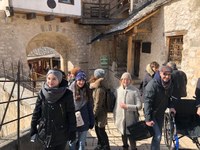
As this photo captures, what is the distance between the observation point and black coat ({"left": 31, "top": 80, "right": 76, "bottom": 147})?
2596 mm

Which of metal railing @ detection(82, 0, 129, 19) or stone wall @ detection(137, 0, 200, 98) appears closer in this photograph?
stone wall @ detection(137, 0, 200, 98)

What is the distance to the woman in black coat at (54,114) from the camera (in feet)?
8.43

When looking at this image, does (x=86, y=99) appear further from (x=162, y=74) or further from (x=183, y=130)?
(x=183, y=130)

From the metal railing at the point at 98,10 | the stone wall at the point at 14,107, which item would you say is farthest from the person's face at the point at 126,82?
the metal railing at the point at 98,10

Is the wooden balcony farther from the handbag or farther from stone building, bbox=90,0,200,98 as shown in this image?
the handbag

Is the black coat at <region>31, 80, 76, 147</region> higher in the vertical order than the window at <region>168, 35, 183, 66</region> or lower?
lower

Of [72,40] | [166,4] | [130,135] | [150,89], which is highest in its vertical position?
[166,4]

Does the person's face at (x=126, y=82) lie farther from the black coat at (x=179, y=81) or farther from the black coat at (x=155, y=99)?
the black coat at (x=179, y=81)

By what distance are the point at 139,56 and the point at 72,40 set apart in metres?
4.05

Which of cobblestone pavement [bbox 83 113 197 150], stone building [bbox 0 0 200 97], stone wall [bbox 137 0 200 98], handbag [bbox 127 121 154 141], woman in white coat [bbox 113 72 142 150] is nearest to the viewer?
handbag [bbox 127 121 154 141]

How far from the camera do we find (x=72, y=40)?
12.9 meters

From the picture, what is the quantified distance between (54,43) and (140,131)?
36.8ft

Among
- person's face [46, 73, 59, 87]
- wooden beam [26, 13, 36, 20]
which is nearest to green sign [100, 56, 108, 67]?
wooden beam [26, 13, 36, 20]

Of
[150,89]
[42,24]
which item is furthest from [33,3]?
[150,89]
